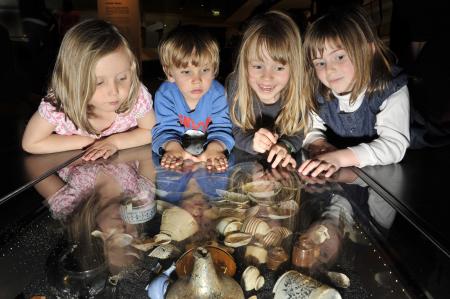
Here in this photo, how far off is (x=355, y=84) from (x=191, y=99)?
1.76 ft

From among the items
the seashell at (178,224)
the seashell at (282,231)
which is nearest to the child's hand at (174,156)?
the seashell at (178,224)

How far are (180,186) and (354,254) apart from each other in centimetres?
35

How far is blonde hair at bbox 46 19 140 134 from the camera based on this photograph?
89 cm

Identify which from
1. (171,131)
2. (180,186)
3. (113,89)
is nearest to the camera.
A: (180,186)

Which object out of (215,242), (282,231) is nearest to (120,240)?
(215,242)

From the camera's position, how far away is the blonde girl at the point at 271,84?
39.2 inches

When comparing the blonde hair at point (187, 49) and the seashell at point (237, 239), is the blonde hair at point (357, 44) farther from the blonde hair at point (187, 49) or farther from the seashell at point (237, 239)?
the seashell at point (237, 239)

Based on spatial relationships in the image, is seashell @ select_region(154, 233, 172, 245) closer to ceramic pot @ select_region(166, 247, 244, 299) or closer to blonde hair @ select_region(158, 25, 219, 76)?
ceramic pot @ select_region(166, 247, 244, 299)

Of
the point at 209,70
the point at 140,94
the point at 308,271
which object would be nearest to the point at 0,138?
the point at 140,94

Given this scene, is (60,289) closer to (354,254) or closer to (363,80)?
(354,254)

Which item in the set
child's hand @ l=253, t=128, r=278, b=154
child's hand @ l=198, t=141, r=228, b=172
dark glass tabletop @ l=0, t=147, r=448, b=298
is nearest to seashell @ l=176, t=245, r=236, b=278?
dark glass tabletop @ l=0, t=147, r=448, b=298

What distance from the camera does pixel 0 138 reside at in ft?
3.72

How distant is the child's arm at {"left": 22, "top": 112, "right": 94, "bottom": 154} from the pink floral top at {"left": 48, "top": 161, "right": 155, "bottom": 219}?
6.7 inches

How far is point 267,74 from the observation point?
40.1 inches
